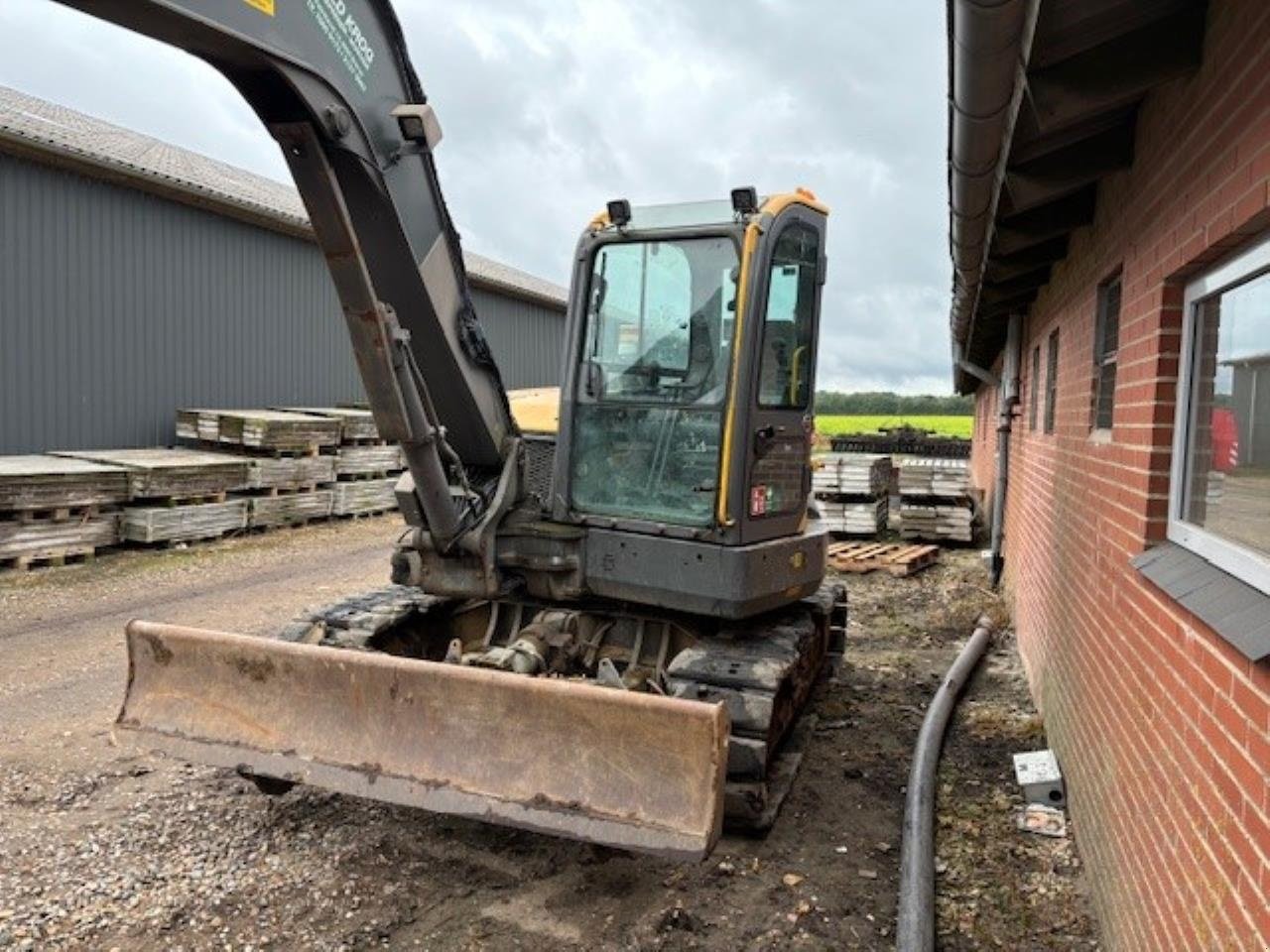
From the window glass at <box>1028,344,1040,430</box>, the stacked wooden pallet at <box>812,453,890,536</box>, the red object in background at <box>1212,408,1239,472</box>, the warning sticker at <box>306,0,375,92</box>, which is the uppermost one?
the warning sticker at <box>306,0,375,92</box>

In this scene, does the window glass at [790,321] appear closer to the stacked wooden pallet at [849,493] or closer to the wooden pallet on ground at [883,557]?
the wooden pallet on ground at [883,557]

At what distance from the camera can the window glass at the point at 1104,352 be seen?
15.5ft

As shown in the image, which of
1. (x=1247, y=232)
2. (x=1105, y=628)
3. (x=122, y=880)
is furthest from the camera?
(x=1105, y=628)

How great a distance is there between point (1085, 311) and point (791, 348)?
5.85ft

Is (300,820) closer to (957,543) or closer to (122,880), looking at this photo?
(122,880)

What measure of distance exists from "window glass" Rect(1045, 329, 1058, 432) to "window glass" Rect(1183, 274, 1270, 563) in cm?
385

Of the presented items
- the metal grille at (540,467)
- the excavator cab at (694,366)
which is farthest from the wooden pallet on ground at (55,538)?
the excavator cab at (694,366)

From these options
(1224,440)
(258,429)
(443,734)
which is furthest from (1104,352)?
(258,429)

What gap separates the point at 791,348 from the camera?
4.98 meters

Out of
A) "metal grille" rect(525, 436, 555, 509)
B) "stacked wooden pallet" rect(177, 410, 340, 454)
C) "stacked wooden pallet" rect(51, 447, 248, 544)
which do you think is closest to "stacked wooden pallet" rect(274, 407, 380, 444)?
"stacked wooden pallet" rect(177, 410, 340, 454)

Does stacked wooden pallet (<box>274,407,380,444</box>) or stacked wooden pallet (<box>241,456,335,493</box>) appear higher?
stacked wooden pallet (<box>274,407,380,444</box>)

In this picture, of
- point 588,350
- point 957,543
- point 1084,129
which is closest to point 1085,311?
point 1084,129

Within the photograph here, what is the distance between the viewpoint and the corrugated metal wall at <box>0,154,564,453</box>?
1113 cm

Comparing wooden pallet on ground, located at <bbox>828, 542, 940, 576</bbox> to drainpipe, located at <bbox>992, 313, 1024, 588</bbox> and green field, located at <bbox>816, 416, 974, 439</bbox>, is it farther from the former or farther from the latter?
green field, located at <bbox>816, 416, 974, 439</bbox>
